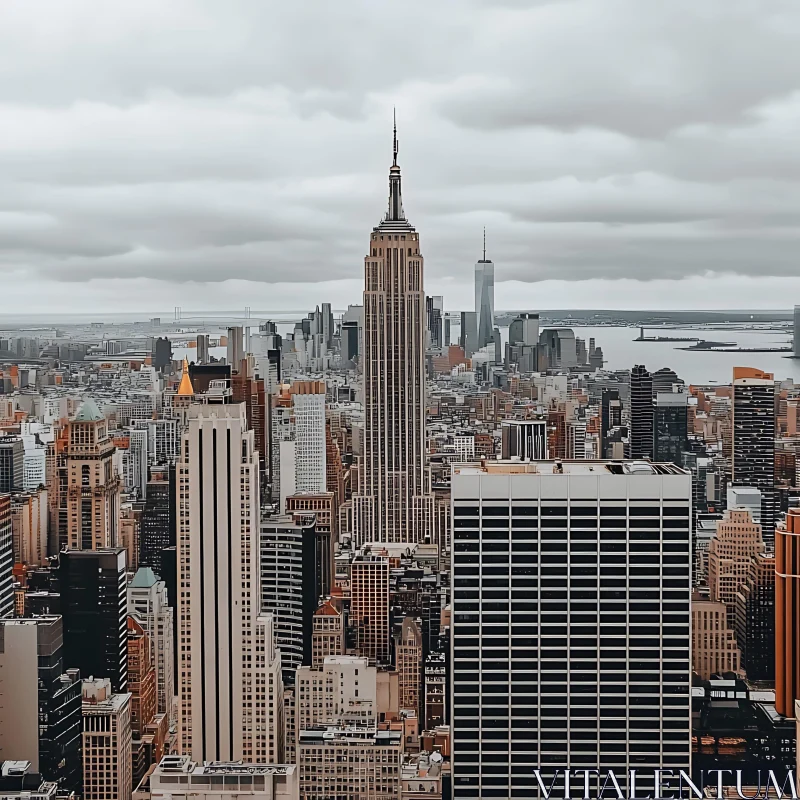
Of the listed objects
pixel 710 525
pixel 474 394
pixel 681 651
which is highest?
pixel 474 394

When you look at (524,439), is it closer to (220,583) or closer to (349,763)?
(220,583)

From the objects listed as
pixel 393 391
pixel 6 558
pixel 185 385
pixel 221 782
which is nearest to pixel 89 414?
pixel 185 385

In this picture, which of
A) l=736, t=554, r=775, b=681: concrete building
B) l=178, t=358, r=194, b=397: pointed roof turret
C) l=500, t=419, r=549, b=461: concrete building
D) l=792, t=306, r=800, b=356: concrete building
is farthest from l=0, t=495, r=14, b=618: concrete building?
l=792, t=306, r=800, b=356: concrete building

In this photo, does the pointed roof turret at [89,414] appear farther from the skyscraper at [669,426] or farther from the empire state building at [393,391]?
the skyscraper at [669,426]

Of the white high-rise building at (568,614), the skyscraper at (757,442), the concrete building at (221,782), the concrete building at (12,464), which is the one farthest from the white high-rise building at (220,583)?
the skyscraper at (757,442)

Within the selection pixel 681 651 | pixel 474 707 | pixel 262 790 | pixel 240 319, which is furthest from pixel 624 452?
pixel 262 790

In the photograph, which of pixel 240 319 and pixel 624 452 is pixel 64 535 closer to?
pixel 240 319

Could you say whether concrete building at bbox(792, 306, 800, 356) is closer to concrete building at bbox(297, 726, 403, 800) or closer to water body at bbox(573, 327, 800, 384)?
water body at bbox(573, 327, 800, 384)
